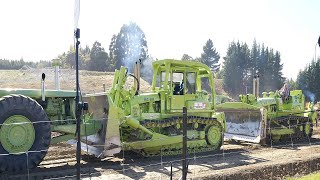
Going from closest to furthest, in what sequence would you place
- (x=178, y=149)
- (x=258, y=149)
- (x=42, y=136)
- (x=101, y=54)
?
(x=42, y=136)
(x=178, y=149)
(x=258, y=149)
(x=101, y=54)

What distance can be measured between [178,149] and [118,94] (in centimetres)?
272

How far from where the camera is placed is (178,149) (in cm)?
1297

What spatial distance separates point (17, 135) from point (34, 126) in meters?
0.42

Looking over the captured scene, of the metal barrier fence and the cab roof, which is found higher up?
the cab roof

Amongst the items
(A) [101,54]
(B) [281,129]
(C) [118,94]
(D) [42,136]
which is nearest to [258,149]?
(B) [281,129]

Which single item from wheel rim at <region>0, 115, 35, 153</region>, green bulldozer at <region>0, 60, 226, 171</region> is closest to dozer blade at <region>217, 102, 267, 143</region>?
green bulldozer at <region>0, 60, 226, 171</region>

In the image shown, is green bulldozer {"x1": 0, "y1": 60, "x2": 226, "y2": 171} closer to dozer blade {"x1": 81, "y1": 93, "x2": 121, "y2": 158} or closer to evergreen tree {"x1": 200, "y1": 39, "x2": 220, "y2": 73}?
dozer blade {"x1": 81, "y1": 93, "x2": 121, "y2": 158}

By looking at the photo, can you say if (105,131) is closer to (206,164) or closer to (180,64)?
(206,164)

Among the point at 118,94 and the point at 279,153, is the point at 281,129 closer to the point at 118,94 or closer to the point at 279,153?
the point at 279,153

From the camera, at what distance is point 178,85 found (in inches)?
530

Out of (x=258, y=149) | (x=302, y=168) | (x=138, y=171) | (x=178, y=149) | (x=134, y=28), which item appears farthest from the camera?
(x=134, y=28)

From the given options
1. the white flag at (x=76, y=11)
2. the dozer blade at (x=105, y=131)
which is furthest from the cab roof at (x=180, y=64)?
the white flag at (x=76, y=11)

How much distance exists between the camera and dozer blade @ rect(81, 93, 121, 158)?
36.2 ft

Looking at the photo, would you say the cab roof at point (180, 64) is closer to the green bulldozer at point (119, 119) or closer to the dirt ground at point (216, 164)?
the green bulldozer at point (119, 119)
